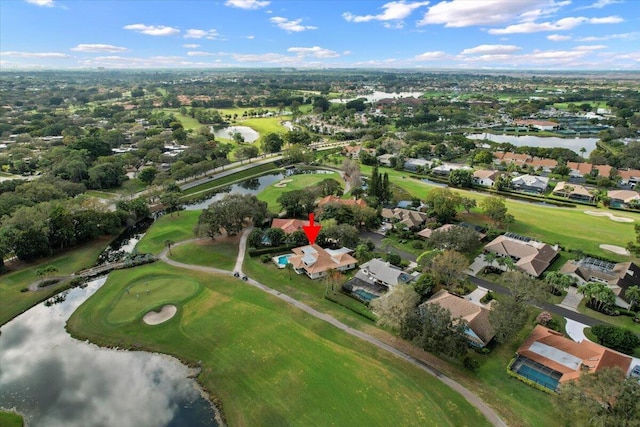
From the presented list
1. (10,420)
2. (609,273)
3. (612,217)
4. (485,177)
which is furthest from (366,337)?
(485,177)

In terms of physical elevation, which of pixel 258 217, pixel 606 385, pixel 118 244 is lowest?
pixel 118 244

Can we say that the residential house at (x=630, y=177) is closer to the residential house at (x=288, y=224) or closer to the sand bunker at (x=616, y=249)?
the sand bunker at (x=616, y=249)

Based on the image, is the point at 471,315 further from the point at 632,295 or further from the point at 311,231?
the point at 311,231

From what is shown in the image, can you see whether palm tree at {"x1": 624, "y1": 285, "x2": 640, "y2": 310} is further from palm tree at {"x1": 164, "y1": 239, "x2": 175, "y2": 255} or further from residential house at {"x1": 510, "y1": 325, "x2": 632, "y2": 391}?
palm tree at {"x1": 164, "y1": 239, "x2": 175, "y2": 255}

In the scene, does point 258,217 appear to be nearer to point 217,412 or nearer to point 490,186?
point 217,412

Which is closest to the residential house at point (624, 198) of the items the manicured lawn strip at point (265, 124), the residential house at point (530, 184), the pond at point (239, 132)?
the residential house at point (530, 184)

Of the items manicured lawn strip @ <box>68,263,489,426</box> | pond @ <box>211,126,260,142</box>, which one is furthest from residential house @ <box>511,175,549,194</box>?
pond @ <box>211,126,260,142</box>

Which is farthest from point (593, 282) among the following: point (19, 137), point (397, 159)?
point (19, 137)
